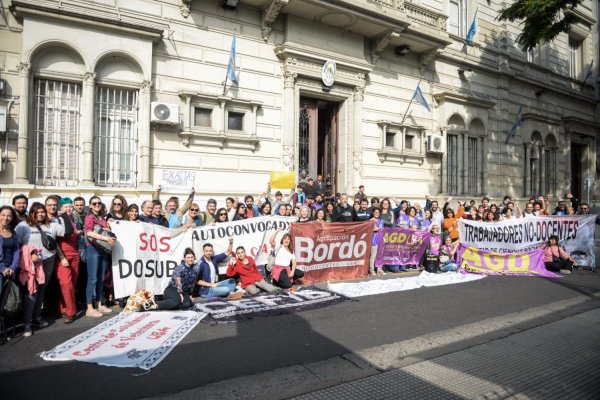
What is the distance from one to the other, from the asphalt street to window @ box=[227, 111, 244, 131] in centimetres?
668

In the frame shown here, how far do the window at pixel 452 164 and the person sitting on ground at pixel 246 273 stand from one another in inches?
469

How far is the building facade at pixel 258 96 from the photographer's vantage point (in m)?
9.17

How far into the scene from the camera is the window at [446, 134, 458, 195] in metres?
17.2

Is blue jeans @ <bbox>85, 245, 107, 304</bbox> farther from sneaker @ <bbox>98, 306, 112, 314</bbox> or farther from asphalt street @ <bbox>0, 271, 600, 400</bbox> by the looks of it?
asphalt street @ <bbox>0, 271, 600, 400</bbox>

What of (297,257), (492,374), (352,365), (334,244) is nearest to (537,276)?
(334,244)

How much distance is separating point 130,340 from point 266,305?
2455 millimetres

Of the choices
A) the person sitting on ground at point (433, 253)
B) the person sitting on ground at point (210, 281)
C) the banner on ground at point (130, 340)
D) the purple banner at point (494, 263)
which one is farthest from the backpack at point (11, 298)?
the purple banner at point (494, 263)

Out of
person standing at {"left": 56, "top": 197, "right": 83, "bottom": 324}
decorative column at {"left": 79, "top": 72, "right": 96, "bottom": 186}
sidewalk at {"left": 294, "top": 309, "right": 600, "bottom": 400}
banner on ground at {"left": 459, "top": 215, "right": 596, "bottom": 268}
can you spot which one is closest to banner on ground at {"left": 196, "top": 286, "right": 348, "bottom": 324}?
person standing at {"left": 56, "top": 197, "right": 83, "bottom": 324}

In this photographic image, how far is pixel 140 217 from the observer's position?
7.61m

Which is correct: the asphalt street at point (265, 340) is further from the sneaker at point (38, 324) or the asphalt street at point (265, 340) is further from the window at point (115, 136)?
the window at point (115, 136)

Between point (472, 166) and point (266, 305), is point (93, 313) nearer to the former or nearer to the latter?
point (266, 305)

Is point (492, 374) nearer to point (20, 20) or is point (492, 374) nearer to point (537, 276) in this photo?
point (537, 276)

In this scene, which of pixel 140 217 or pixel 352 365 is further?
pixel 140 217

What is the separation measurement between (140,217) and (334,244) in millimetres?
4458
